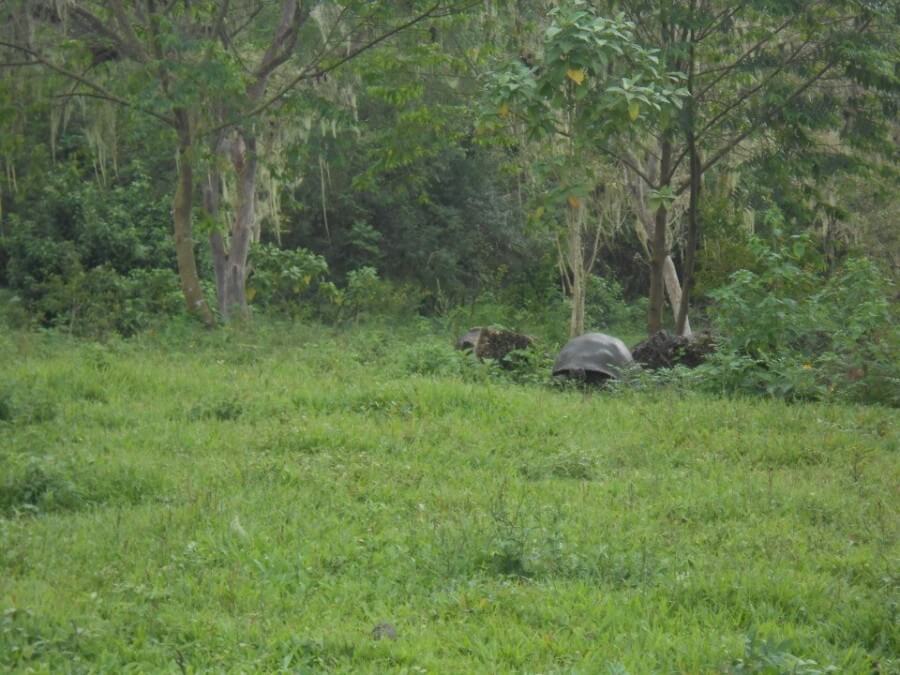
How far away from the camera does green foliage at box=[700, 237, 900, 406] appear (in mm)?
10133

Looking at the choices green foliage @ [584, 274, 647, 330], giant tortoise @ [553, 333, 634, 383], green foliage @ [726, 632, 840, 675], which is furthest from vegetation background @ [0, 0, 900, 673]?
green foliage @ [584, 274, 647, 330]

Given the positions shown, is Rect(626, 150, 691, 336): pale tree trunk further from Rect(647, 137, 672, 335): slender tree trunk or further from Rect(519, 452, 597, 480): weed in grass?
Rect(519, 452, 597, 480): weed in grass

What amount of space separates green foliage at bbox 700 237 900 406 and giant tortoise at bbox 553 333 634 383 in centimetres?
101

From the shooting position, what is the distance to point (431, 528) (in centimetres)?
601

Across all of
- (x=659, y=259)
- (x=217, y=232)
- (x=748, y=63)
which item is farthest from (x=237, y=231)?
(x=748, y=63)

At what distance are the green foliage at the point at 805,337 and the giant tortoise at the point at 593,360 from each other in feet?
3.30

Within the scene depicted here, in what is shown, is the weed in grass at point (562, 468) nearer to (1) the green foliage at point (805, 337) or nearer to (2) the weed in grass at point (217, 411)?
(2) the weed in grass at point (217, 411)

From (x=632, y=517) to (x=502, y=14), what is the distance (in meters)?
10.6

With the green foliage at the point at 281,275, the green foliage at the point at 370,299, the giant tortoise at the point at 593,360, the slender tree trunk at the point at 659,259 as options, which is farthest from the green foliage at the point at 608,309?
the giant tortoise at the point at 593,360

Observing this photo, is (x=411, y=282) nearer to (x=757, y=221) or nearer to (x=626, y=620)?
(x=757, y=221)

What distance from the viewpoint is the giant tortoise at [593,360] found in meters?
11.3

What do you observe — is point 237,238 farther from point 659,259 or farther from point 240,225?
point 659,259

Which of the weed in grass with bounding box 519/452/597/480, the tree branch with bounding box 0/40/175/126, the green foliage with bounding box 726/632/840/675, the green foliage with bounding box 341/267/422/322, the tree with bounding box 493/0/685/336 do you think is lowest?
the green foliage with bounding box 726/632/840/675

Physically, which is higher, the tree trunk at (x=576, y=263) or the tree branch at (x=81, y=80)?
the tree branch at (x=81, y=80)
